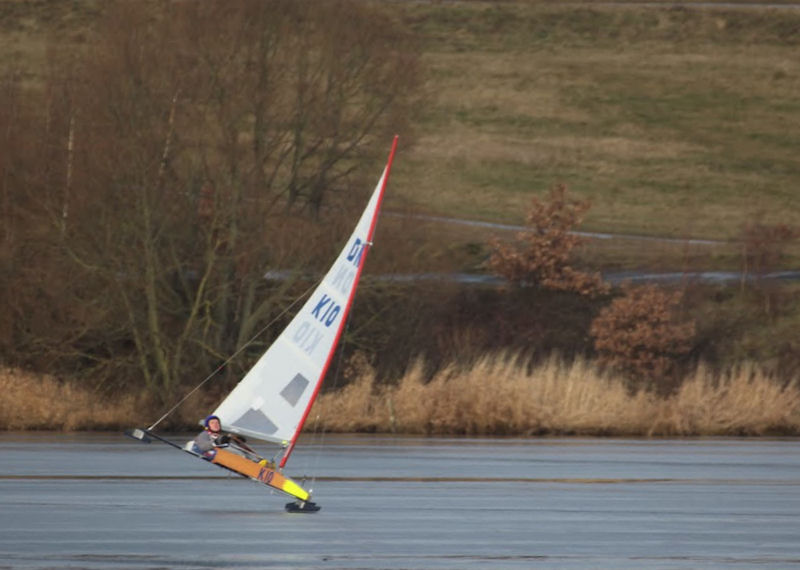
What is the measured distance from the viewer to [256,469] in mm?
22219

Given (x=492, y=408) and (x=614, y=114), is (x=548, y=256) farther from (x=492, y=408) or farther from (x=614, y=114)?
(x=614, y=114)

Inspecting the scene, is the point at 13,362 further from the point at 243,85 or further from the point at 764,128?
the point at 764,128

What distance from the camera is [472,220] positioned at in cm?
7388

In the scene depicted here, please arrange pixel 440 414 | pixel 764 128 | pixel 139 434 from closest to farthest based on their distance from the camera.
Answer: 1. pixel 139 434
2. pixel 440 414
3. pixel 764 128

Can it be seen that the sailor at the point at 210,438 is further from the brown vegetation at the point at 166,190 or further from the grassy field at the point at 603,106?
the grassy field at the point at 603,106

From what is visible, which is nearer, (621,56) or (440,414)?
(440,414)

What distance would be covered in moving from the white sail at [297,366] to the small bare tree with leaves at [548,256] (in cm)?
3409

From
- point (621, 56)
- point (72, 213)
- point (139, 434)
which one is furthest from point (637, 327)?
point (621, 56)

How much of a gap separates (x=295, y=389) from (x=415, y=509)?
1.99 meters

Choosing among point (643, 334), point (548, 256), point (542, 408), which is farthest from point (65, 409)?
point (548, 256)

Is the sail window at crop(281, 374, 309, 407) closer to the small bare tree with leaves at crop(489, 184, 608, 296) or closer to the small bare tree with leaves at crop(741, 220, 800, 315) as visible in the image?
the small bare tree with leaves at crop(489, 184, 608, 296)

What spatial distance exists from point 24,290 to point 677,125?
175ft

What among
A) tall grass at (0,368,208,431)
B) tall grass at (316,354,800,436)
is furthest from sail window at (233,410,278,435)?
tall grass at (0,368,208,431)

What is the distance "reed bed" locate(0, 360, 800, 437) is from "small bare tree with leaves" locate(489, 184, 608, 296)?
17.1 metres
